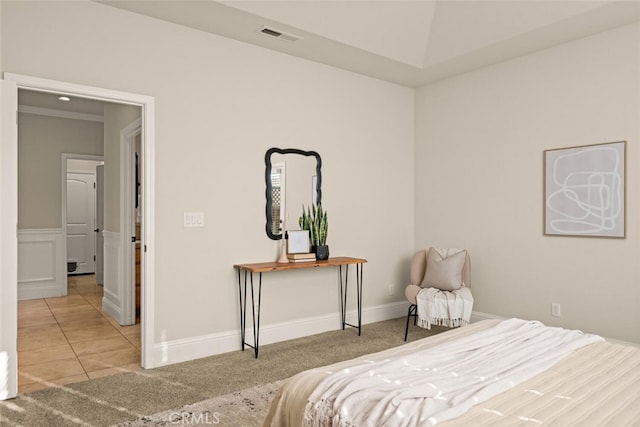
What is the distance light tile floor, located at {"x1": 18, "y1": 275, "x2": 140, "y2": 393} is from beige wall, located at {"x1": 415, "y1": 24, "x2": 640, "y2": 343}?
3286mm

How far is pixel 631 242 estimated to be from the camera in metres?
3.45

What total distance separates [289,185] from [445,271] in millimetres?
1640

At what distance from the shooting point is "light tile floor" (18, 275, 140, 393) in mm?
3254

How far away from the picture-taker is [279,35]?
366 cm

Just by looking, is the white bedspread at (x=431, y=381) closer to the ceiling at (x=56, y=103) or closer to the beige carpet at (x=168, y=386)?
the beige carpet at (x=168, y=386)

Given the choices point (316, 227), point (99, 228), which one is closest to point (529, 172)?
point (316, 227)

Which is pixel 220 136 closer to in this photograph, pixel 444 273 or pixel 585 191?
pixel 444 273

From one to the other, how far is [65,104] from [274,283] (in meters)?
4.11

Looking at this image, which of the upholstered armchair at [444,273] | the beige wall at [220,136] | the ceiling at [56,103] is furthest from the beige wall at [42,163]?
the upholstered armchair at [444,273]

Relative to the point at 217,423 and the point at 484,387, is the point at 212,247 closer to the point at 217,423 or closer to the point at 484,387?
the point at 217,423

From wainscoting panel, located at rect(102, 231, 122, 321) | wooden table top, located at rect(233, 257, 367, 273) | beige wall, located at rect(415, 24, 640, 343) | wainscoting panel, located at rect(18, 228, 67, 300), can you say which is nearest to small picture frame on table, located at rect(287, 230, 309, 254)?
wooden table top, located at rect(233, 257, 367, 273)

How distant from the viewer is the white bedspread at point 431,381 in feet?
4.60

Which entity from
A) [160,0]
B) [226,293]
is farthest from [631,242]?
[160,0]

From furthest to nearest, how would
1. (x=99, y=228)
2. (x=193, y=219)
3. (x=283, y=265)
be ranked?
(x=99, y=228) < (x=283, y=265) < (x=193, y=219)
